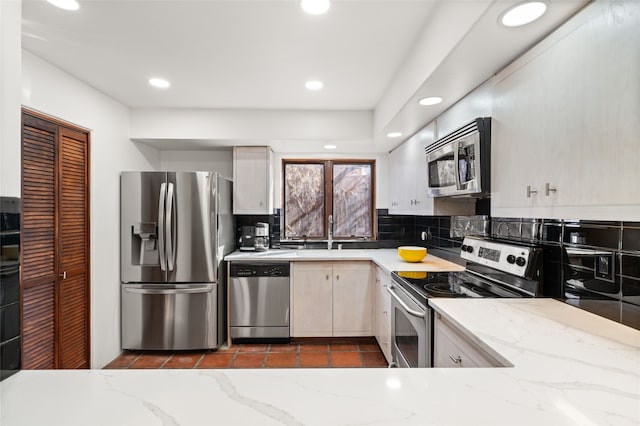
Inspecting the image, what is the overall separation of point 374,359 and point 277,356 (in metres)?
0.91

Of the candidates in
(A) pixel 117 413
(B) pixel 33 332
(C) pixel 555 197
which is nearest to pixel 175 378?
(A) pixel 117 413

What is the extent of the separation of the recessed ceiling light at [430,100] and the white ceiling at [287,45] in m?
0.05

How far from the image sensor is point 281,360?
2934mm

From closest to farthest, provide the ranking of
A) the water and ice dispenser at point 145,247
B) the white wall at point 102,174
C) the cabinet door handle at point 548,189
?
1. the cabinet door handle at point 548,189
2. the white wall at point 102,174
3. the water and ice dispenser at point 145,247

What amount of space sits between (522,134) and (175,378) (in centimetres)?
158

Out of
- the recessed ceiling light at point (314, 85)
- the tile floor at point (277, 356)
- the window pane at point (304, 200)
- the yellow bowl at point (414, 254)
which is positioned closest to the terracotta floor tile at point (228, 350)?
the tile floor at point (277, 356)

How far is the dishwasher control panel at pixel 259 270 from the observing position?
127 inches

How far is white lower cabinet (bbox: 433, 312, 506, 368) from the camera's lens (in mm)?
1180

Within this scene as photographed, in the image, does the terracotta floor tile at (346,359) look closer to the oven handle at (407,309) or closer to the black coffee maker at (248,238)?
the oven handle at (407,309)

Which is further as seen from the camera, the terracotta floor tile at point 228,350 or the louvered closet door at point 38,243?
the terracotta floor tile at point 228,350

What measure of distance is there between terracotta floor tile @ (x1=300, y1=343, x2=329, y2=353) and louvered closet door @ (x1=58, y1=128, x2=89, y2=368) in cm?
184

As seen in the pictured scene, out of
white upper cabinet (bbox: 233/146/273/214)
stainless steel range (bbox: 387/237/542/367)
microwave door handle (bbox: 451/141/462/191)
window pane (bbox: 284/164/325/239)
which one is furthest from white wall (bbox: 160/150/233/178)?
microwave door handle (bbox: 451/141/462/191)

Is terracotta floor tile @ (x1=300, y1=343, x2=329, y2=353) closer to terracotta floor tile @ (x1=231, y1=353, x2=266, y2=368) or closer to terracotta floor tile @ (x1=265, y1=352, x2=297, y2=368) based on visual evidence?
terracotta floor tile @ (x1=265, y1=352, x2=297, y2=368)

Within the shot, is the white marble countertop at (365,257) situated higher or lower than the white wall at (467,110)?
lower
